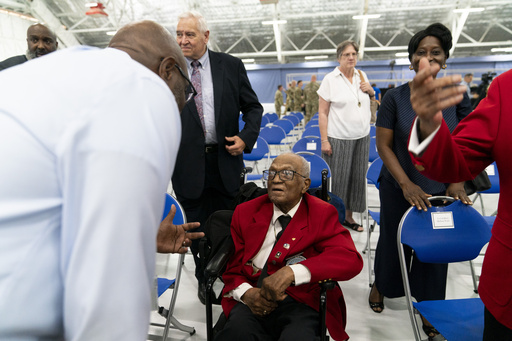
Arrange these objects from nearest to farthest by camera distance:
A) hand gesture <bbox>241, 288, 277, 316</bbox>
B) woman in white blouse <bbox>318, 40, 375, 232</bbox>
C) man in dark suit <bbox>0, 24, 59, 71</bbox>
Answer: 1. hand gesture <bbox>241, 288, 277, 316</bbox>
2. man in dark suit <bbox>0, 24, 59, 71</bbox>
3. woman in white blouse <bbox>318, 40, 375, 232</bbox>

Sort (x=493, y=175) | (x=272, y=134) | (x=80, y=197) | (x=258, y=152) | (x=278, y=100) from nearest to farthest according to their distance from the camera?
(x=80, y=197) → (x=493, y=175) → (x=258, y=152) → (x=272, y=134) → (x=278, y=100)

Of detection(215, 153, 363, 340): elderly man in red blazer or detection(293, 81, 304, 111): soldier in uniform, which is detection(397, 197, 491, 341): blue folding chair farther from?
detection(293, 81, 304, 111): soldier in uniform

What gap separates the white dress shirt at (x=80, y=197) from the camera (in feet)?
1.56

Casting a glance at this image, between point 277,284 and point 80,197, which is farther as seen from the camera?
point 277,284

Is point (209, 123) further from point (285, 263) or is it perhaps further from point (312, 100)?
point (312, 100)

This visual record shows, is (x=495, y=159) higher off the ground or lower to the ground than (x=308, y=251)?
higher

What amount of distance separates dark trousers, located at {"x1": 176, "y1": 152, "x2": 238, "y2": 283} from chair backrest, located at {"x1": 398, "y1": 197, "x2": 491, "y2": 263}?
1.21 m

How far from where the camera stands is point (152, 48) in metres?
0.74

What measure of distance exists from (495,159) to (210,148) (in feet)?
5.85

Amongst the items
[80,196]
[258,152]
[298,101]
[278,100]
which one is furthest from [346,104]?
[278,100]

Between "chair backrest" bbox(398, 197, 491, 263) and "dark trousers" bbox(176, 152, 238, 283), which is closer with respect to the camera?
"chair backrest" bbox(398, 197, 491, 263)

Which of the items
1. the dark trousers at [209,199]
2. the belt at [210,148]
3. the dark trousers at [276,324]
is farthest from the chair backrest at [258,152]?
the dark trousers at [276,324]

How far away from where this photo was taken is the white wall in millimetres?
14891

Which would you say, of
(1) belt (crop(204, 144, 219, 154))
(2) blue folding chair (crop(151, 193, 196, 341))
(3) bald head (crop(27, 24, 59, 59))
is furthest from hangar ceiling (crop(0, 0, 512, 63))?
(2) blue folding chair (crop(151, 193, 196, 341))
